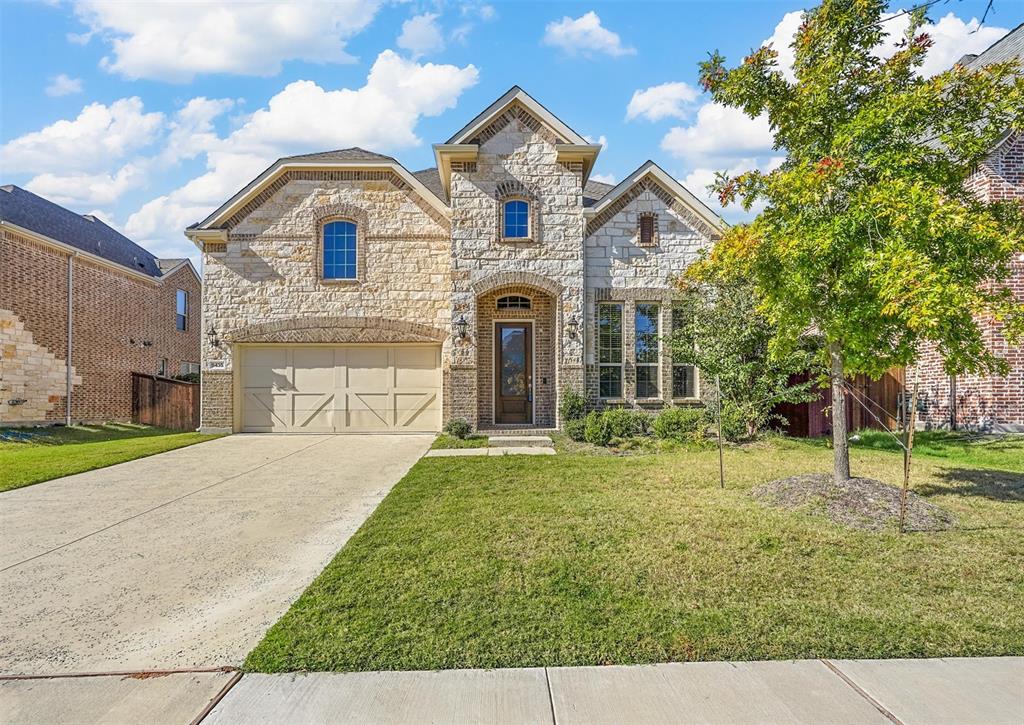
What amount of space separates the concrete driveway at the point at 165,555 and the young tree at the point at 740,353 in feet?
22.1

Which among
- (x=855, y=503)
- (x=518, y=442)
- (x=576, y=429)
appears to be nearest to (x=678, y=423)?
(x=576, y=429)

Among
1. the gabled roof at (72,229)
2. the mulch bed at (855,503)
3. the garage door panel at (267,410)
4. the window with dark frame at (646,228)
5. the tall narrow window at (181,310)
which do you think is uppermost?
the gabled roof at (72,229)

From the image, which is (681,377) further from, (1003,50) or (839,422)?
(1003,50)

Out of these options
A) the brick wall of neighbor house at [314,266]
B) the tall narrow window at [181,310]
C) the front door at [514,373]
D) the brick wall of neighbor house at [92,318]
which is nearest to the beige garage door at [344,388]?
the brick wall of neighbor house at [314,266]

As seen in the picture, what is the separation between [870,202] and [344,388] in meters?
11.8

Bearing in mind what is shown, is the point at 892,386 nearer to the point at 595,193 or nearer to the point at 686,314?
the point at 686,314

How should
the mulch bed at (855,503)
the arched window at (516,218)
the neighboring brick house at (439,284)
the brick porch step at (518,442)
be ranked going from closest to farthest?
the mulch bed at (855,503)
the brick porch step at (518,442)
the neighboring brick house at (439,284)
the arched window at (516,218)

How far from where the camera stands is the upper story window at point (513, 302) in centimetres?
1417

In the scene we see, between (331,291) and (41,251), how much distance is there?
859cm

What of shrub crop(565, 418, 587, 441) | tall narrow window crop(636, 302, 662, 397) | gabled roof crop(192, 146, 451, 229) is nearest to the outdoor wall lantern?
tall narrow window crop(636, 302, 662, 397)

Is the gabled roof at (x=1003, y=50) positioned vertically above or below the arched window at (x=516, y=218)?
above

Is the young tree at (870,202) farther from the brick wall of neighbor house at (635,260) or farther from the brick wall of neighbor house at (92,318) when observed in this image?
the brick wall of neighbor house at (92,318)

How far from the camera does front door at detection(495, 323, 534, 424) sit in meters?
14.3

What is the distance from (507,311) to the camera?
557 inches
